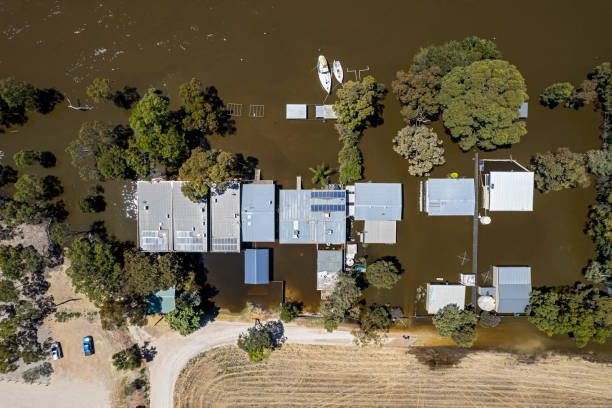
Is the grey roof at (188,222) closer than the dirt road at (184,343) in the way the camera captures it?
Yes

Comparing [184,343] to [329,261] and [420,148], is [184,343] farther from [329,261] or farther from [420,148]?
[420,148]

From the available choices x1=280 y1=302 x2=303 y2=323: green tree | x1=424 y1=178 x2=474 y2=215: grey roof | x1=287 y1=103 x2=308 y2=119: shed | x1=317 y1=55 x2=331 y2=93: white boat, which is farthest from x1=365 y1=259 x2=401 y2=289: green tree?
x1=317 y1=55 x2=331 y2=93: white boat

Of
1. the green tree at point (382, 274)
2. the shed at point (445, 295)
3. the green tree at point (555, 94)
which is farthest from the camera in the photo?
the shed at point (445, 295)

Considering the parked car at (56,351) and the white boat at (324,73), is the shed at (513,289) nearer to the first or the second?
the white boat at (324,73)

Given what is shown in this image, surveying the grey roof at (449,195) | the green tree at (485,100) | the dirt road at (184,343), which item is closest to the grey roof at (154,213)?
the dirt road at (184,343)

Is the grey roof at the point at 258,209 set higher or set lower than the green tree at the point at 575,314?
higher

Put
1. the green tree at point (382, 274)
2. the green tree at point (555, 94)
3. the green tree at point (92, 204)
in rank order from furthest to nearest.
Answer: the green tree at point (92, 204) → the green tree at point (555, 94) → the green tree at point (382, 274)
